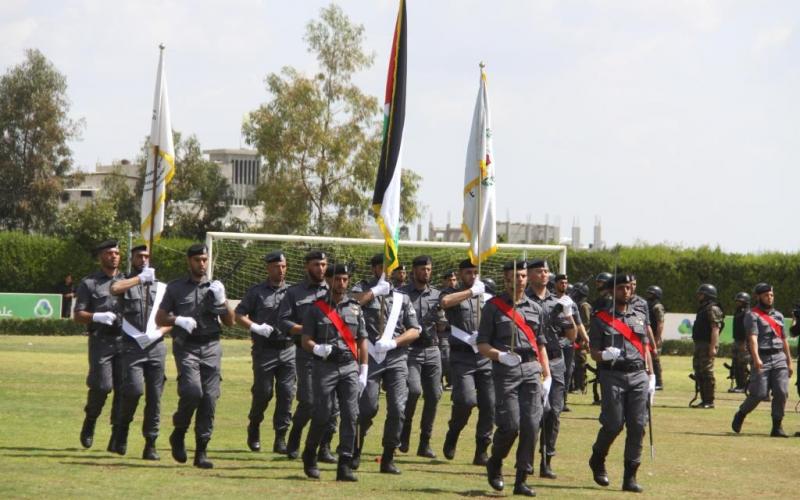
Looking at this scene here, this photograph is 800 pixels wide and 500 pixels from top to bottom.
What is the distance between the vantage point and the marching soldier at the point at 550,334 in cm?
1429

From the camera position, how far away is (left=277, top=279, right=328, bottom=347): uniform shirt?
14.5 m

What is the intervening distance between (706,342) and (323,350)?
14.1 metres

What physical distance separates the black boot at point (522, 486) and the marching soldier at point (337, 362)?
1605 millimetres

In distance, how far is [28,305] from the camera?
50.9 m

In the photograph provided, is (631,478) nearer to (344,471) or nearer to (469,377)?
(469,377)

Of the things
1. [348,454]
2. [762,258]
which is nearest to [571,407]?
[348,454]

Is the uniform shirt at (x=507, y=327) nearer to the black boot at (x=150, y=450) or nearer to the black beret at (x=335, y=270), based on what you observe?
the black beret at (x=335, y=270)

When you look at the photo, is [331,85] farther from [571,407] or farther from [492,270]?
[571,407]

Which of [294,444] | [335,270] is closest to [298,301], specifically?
[335,270]

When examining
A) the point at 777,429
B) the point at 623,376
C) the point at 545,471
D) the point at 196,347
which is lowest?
the point at 777,429

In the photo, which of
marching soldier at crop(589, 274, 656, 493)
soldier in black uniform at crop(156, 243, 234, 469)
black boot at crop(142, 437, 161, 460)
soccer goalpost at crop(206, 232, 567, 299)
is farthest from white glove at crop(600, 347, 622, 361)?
soccer goalpost at crop(206, 232, 567, 299)

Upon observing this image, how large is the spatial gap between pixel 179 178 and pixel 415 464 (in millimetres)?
60040

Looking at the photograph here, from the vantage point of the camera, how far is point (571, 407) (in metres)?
24.8

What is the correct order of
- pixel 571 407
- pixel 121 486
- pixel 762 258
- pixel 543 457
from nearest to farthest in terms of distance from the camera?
pixel 121 486 → pixel 543 457 → pixel 571 407 → pixel 762 258
